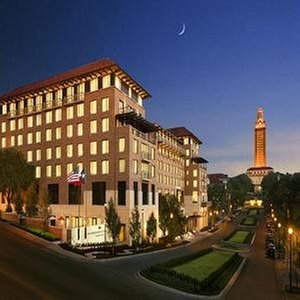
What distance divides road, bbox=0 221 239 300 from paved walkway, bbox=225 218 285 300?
18.7 ft

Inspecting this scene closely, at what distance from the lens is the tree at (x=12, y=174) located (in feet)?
222

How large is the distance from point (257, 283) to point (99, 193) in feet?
109

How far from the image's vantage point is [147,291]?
30.0m

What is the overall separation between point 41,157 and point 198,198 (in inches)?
2107

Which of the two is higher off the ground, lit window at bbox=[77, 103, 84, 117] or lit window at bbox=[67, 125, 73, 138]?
lit window at bbox=[77, 103, 84, 117]

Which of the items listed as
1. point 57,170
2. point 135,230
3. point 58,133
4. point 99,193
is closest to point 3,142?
point 58,133

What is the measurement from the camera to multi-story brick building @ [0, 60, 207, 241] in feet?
213

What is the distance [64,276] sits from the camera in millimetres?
31828

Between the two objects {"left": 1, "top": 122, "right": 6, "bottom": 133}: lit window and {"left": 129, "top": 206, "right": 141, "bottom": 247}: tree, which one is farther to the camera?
{"left": 1, "top": 122, "right": 6, "bottom": 133}: lit window

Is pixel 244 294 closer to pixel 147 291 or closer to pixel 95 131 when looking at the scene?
pixel 147 291

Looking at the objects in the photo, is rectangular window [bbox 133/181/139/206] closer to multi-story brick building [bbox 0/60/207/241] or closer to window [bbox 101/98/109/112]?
multi-story brick building [bbox 0/60/207/241]

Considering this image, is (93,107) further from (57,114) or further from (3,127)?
(3,127)

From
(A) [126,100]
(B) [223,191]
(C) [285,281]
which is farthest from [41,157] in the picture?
(B) [223,191]

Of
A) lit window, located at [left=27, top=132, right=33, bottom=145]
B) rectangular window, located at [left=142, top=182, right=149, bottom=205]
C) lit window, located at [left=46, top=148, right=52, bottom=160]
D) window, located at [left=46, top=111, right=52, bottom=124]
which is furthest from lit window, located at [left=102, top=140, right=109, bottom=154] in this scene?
lit window, located at [left=27, top=132, right=33, bottom=145]
